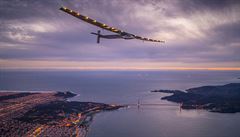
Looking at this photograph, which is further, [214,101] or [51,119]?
[214,101]

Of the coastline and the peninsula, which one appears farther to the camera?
the peninsula

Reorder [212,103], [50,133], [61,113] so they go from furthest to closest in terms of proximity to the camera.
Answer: [212,103], [61,113], [50,133]

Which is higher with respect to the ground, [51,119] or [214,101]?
[214,101]

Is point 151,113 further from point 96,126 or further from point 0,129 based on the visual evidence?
point 0,129

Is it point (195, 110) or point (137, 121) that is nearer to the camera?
point (137, 121)

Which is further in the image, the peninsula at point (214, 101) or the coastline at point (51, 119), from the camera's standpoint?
the peninsula at point (214, 101)

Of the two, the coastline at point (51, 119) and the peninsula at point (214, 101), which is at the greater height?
the peninsula at point (214, 101)

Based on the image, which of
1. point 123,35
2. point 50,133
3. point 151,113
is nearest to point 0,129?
point 50,133

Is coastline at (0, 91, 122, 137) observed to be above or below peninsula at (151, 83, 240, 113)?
below

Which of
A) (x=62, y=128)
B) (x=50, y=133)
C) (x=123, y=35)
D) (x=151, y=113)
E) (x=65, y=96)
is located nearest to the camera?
(x=123, y=35)

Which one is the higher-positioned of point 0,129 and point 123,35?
point 123,35

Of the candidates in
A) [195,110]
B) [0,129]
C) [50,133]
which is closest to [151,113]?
[195,110]
